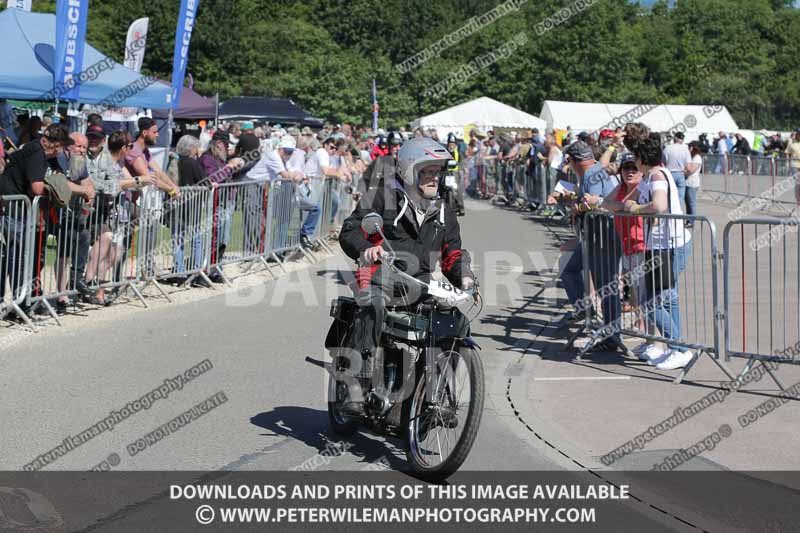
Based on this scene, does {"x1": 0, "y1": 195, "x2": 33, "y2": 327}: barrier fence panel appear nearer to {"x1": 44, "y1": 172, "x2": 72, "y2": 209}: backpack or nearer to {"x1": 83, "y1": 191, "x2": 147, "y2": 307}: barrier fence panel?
{"x1": 44, "y1": 172, "x2": 72, "y2": 209}: backpack

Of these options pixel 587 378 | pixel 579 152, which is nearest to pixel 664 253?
pixel 587 378

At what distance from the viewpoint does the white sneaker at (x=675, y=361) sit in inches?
377

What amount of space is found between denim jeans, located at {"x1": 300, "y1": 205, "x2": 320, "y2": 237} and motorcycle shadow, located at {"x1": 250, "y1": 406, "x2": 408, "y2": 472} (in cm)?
1054

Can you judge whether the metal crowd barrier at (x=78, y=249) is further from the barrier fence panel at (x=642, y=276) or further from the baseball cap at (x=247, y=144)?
the barrier fence panel at (x=642, y=276)

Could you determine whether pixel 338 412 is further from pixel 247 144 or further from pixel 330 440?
pixel 247 144

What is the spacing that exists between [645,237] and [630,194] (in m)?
0.60

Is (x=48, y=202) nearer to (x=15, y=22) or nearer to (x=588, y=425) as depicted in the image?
(x=588, y=425)

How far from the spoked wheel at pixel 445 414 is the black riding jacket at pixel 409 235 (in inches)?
24.6

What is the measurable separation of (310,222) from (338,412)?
11646mm

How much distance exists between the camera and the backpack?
36.4 feet

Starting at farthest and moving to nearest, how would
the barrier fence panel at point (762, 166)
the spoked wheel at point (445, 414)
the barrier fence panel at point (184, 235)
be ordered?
the barrier fence panel at point (762, 166) < the barrier fence panel at point (184, 235) < the spoked wheel at point (445, 414)

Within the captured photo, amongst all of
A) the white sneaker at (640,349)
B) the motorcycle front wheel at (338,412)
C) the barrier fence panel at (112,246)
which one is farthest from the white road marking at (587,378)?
the barrier fence panel at (112,246)

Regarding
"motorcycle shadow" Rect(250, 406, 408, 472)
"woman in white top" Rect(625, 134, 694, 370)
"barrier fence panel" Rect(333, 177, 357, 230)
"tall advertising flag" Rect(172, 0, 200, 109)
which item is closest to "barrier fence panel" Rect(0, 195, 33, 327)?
"motorcycle shadow" Rect(250, 406, 408, 472)

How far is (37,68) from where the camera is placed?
1739 centimetres
